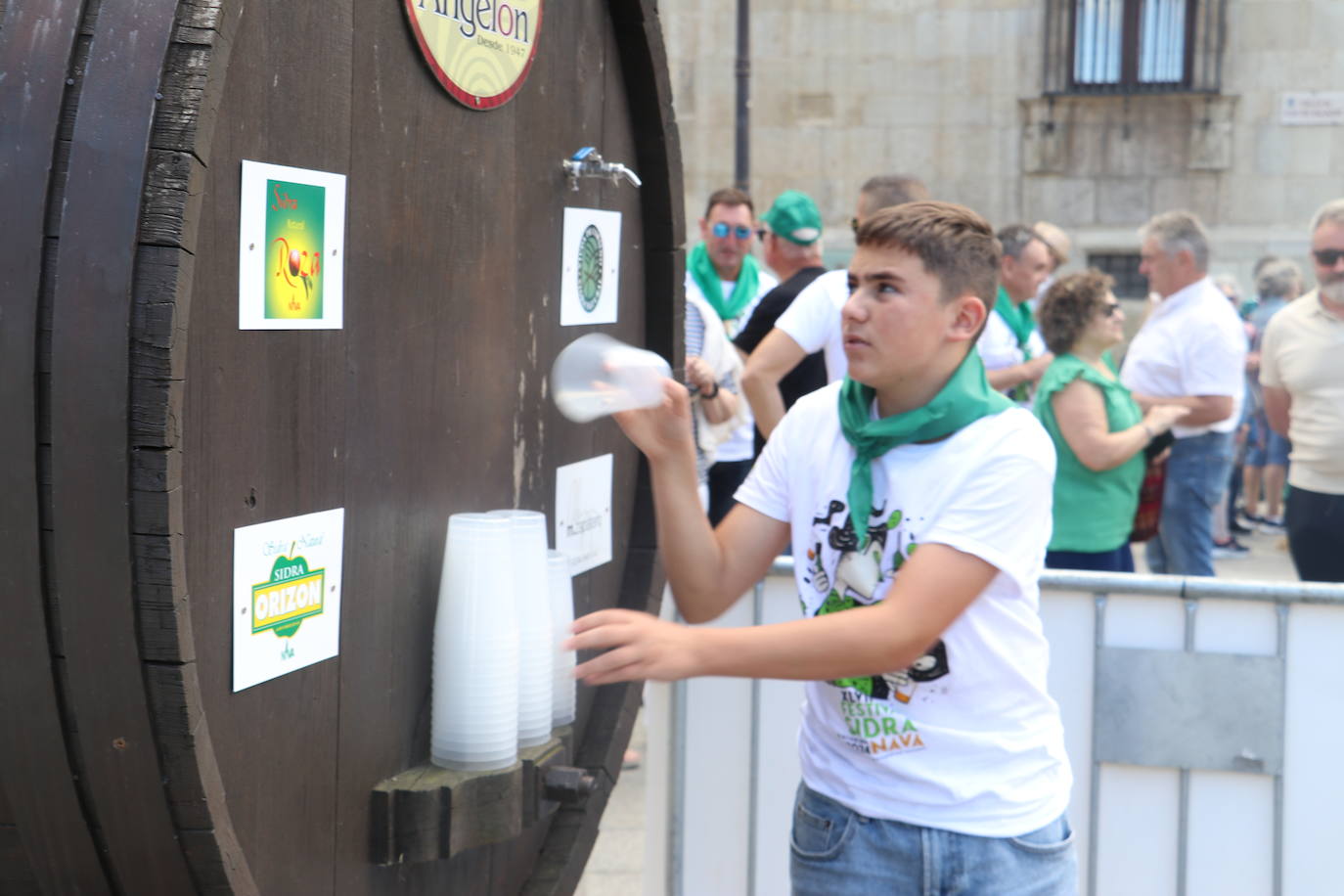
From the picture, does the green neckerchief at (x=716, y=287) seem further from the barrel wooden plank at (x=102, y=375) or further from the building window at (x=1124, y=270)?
the building window at (x=1124, y=270)

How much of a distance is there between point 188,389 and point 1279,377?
441cm

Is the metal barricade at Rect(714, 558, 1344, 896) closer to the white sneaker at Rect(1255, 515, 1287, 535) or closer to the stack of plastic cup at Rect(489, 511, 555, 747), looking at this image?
A: the stack of plastic cup at Rect(489, 511, 555, 747)

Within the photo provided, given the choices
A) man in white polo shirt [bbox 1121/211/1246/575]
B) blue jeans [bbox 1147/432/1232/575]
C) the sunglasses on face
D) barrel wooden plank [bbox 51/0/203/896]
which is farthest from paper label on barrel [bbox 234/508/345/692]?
the sunglasses on face

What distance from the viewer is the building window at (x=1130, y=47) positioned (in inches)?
587

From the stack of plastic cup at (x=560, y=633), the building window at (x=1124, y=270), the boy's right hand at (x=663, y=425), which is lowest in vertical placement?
the stack of plastic cup at (x=560, y=633)

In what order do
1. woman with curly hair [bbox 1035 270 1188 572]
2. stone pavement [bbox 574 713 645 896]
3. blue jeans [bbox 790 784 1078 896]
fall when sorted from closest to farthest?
blue jeans [bbox 790 784 1078 896] < stone pavement [bbox 574 713 645 896] < woman with curly hair [bbox 1035 270 1188 572]

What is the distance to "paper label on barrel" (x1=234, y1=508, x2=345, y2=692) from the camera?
140 centimetres

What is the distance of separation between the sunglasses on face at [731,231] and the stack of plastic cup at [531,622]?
14.2 ft

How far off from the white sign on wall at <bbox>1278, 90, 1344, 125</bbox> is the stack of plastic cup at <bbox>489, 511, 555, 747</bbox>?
48.0ft

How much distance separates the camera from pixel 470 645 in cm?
173

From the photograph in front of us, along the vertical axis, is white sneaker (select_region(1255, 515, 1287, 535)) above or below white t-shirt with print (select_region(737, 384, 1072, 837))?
below

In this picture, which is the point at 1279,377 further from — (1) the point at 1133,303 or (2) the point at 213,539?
(1) the point at 1133,303

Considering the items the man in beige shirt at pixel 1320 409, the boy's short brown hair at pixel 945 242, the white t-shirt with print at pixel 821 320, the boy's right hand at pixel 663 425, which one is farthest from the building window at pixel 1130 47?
the boy's right hand at pixel 663 425

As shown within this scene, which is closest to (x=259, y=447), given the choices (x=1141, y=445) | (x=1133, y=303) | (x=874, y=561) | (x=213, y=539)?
(x=213, y=539)
